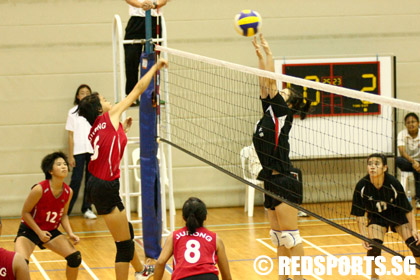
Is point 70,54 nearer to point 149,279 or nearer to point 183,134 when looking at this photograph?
point 183,134

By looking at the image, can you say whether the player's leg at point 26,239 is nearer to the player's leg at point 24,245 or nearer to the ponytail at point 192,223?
the player's leg at point 24,245

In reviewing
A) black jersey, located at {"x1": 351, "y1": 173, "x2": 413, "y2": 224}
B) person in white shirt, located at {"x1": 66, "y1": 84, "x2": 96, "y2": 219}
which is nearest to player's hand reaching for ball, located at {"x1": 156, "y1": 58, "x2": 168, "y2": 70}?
black jersey, located at {"x1": 351, "y1": 173, "x2": 413, "y2": 224}

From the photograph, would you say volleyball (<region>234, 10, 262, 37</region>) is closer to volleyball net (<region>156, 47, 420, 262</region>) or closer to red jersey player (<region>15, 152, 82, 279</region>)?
red jersey player (<region>15, 152, 82, 279</region>)

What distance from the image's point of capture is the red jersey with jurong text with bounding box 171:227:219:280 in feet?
14.5

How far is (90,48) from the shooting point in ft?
35.6

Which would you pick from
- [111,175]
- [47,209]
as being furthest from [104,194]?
[47,209]

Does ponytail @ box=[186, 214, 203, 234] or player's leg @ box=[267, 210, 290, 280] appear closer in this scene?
ponytail @ box=[186, 214, 203, 234]

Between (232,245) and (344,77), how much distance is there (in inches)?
157

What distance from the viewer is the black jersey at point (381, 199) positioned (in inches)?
235

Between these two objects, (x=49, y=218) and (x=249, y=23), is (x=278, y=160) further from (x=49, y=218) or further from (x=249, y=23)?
(x=49, y=218)

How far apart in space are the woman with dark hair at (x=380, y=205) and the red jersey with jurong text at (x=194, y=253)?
187cm

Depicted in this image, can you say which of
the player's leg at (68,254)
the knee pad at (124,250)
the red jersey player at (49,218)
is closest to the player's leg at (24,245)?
the red jersey player at (49,218)

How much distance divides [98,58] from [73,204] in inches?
99.0

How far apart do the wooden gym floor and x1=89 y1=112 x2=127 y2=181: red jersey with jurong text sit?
4.77ft
